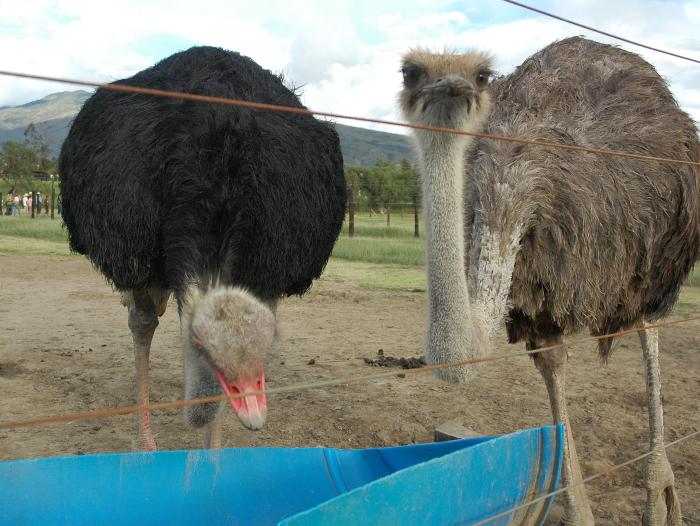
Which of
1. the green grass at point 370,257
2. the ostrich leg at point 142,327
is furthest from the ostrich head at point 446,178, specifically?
the green grass at point 370,257

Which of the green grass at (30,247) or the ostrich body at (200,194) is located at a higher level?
the ostrich body at (200,194)

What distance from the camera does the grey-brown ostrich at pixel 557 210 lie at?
7.39 feet

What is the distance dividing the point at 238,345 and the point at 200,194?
810 millimetres

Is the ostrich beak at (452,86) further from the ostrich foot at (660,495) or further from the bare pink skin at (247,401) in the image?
the ostrich foot at (660,495)

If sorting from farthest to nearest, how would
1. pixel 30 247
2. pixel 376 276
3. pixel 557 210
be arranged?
pixel 30 247
pixel 376 276
pixel 557 210

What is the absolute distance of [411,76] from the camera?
7.66ft

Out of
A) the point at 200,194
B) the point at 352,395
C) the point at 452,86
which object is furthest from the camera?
the point at 352,395

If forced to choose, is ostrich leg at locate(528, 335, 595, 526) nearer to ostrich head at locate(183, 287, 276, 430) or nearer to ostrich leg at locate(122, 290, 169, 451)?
ostrich head at locate(183, 287, 276, 430)

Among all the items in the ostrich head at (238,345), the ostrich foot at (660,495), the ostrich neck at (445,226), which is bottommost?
the ostrich foot at (660,495)

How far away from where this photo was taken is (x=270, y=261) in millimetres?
2568

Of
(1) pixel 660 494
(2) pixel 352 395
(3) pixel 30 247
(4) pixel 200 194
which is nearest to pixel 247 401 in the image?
(4) pixel 200 194

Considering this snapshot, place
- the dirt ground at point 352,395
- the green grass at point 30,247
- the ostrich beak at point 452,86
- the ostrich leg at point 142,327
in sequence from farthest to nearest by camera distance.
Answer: the green grass at point 30,247
the dirt ground at point 352,395
the ostrich leg at point 142,327
the ostrich beak at point 452,86

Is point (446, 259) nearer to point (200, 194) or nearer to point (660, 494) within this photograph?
point (200, 194)

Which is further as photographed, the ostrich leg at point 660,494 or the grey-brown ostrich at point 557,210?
the ostrich leg at point 660,494
